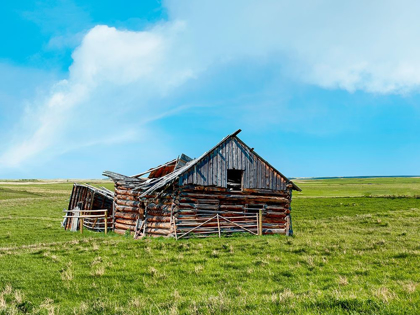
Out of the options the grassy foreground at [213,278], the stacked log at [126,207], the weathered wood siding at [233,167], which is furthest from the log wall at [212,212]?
the grassy foreground at [213,278]

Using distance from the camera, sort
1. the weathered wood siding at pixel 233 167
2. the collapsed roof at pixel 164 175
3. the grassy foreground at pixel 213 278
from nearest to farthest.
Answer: the grassy foreground at pixel 213 278 → the collapsed roof at pixel 164 175 → the weathered wood siding at pixel 233 167

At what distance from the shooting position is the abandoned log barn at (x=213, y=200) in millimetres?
19891

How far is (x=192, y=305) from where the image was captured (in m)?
6.84

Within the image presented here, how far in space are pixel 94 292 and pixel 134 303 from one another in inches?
74.7

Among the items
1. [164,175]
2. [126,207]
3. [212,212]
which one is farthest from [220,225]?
[164,175]

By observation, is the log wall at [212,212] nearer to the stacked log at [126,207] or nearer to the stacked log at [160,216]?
the stacked log at [160,216]

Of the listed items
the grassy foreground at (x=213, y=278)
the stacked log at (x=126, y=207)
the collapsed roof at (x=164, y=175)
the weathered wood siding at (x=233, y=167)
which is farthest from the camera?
the stacked log at (x=126, y=207)

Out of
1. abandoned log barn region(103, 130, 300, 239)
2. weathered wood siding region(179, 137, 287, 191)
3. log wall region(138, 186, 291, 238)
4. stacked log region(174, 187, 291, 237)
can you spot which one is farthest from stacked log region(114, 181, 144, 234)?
weathered wood siding region(179, 137, 287, 191)

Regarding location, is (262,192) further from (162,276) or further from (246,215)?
(162,276)

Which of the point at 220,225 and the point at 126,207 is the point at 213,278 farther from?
the point at 126,207

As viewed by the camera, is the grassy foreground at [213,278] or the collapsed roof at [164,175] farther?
the collapsed roof at [164,175]

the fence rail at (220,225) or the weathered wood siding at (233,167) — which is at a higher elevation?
the weathered wood siding at (233,167)

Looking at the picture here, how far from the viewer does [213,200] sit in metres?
20.9

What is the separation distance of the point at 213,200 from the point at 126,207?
6991mm
